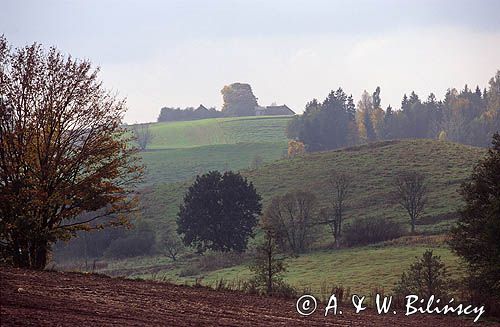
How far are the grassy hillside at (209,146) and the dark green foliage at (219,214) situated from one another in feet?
140

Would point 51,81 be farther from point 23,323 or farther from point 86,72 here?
point 23,323

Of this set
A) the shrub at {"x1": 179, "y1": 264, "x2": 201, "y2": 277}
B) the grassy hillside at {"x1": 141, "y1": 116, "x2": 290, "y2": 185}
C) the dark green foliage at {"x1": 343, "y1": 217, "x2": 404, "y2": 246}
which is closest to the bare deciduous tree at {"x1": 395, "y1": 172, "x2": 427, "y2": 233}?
the dark green foliage at {"x1": 343, "y1": 217, "x2": 404, "y2": 246}

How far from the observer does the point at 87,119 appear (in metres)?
27.2

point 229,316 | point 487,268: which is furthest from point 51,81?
point 487,268

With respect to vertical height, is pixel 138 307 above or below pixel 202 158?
below

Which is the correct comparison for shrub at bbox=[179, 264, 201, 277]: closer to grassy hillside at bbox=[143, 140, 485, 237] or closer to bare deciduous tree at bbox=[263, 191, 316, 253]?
bare deciduous tree at bbox=[263, 191, 316, 253]

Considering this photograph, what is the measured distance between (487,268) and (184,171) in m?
98.6

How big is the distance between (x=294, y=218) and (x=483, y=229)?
4048 cm

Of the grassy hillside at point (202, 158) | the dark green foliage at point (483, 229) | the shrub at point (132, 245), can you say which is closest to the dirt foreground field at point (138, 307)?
the dark green foliage at point (483, 229)

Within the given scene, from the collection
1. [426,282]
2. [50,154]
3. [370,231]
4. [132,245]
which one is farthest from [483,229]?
[132,245]

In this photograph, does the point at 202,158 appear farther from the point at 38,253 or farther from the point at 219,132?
the point at 38,253

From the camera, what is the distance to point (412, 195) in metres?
74.4

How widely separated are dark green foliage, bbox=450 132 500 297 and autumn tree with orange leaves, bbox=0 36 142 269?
1692cm

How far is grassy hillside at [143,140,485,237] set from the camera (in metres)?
78.1
